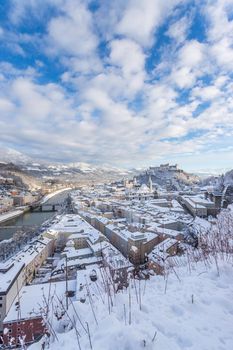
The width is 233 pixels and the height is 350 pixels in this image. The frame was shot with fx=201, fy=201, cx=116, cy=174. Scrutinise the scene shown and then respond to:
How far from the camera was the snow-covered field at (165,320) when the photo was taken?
1.50 meters

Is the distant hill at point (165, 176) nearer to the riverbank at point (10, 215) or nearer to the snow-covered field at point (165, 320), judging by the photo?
the riverbank at point (10, 215)

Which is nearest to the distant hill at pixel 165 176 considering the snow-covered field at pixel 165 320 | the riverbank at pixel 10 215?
the riverbank at pixel 10 215

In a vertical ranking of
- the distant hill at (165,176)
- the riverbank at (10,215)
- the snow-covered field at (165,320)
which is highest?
the distant hill at (165,176)

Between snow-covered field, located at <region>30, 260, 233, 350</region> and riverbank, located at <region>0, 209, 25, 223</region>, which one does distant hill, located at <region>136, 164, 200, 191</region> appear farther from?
snow-covered field, located at <region>30, 260, 233, 350</region>

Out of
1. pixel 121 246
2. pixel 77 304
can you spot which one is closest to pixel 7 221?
pixel 121 246

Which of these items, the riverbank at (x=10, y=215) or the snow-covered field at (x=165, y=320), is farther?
the riverbank at (x=10, y=215)

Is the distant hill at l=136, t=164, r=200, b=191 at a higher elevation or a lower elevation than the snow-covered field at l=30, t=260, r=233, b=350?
higher

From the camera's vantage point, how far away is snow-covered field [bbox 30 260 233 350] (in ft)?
4.91

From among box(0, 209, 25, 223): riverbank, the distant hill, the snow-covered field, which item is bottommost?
box(0, 209, 25, 223): riverbank

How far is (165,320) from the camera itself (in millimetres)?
1760

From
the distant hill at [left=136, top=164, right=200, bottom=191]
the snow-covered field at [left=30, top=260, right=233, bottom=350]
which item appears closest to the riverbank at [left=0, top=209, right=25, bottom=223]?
the snow-covered field at [left=30, top=260, right=233, bottom=350]

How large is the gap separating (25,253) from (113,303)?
12342 mm

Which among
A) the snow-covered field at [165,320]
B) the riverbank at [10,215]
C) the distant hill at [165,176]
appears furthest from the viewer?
the distant hill at [165,176]

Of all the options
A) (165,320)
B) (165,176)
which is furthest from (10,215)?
(165,176)
